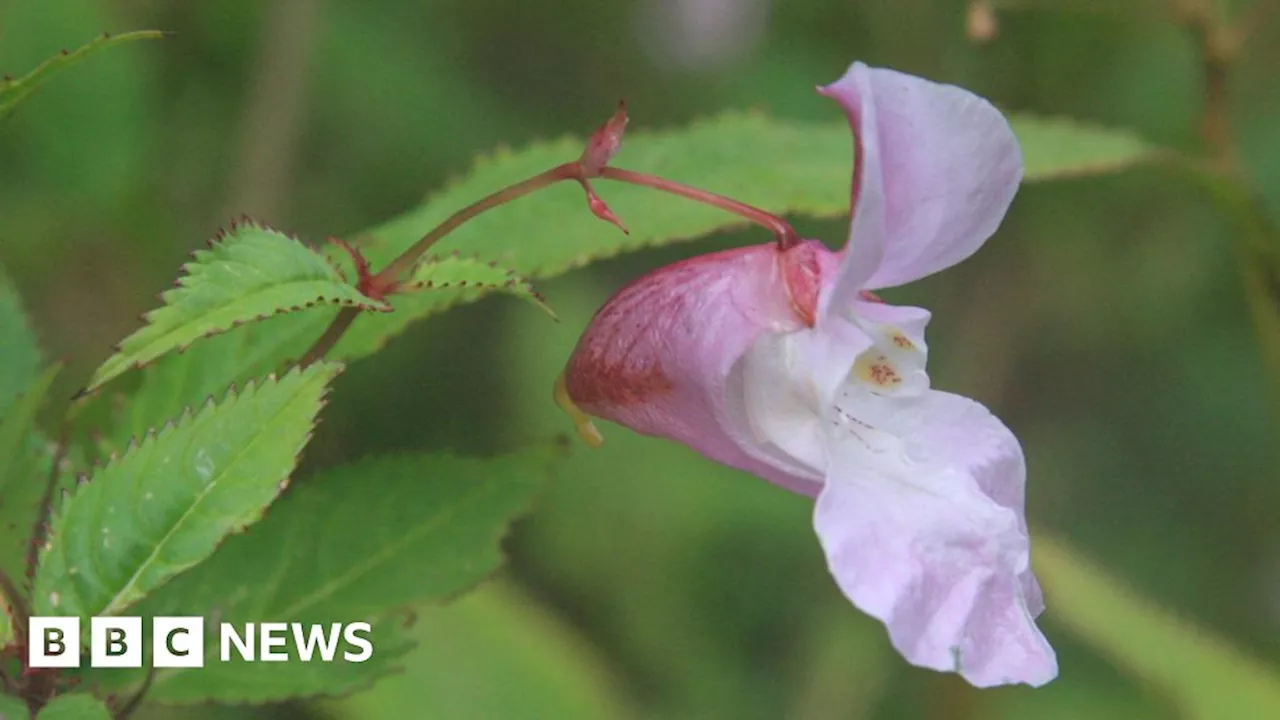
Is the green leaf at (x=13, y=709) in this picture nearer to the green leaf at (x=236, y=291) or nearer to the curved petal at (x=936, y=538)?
the green leaf at (x=236, y=291)

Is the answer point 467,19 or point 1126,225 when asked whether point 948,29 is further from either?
point 467,19

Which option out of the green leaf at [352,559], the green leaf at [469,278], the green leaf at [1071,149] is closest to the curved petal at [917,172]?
the green leaf at [469,278]

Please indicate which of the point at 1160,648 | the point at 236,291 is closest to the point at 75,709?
the point at 236,291

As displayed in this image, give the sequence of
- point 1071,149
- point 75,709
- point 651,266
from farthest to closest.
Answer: point 651,266
point 1071,149
point 75,709

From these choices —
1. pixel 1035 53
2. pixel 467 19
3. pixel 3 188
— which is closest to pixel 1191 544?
pixel 1035 53

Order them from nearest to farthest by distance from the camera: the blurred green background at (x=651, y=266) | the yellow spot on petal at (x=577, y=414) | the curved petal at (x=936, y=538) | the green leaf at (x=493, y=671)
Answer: the curved petal at (x=936, y=538), the yellow spot on petal at (x=577, y=414), the green leaf at (x=493, y=671), the blurred green background at (x=651, y=266)

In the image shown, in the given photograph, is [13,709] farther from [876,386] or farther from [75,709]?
[876,386]
